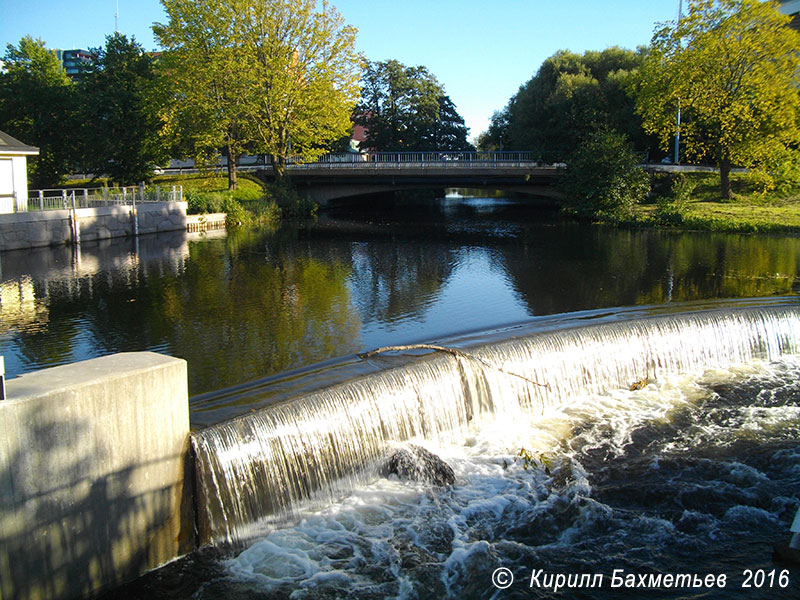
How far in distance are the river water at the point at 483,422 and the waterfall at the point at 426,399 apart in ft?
0.82

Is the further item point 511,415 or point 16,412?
point 511,415

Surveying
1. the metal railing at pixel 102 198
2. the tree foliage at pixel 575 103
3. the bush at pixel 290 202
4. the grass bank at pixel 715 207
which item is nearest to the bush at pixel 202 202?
the metal railing at pixel 102 198

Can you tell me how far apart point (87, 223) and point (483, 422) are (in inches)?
930

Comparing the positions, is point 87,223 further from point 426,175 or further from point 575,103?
point 575,103

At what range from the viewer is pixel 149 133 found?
144 ft

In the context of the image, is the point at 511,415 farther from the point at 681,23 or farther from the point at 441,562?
the point at 681,23

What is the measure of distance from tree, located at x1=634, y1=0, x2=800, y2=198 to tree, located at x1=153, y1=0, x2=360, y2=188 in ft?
64.2

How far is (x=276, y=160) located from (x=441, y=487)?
137ft

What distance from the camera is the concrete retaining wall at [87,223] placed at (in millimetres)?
26266

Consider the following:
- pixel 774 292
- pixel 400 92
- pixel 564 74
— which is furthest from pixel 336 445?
pixel 400 92

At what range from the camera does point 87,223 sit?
2930 cm

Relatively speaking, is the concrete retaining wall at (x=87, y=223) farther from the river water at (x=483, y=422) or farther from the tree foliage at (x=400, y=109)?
the tree foliage at (x=400, y=109)

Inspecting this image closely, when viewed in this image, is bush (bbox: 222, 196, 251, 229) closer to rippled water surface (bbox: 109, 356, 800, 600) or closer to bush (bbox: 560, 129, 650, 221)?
bush (bbox: 560, 129, 650, 221)

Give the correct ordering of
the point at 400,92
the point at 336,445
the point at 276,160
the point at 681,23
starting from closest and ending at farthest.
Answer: the point at 336,445
the point at 681,23
the point at 276,160
the point at 400,92
